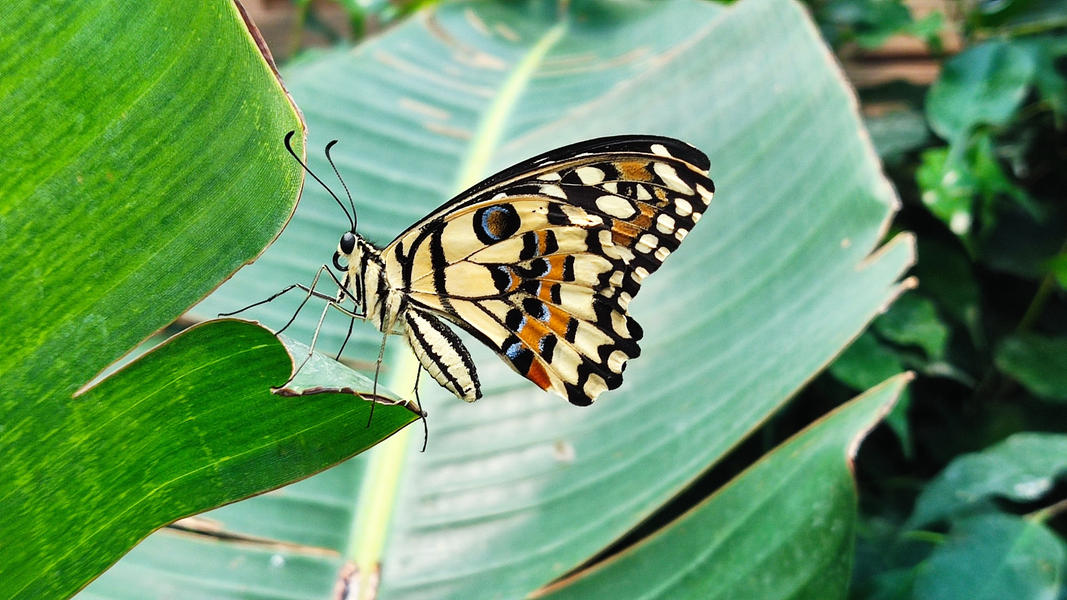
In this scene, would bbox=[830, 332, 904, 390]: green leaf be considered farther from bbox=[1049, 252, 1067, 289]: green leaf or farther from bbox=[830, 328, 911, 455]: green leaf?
bbox=[1049, 252, 1067, 289]: green leaf

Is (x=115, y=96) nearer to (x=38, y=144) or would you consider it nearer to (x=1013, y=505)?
(x=38, y=144)

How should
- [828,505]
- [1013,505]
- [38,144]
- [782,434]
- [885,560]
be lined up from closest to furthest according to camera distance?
[38,144]
[828,505]
[885,560]
[1013,505]
[782,434]

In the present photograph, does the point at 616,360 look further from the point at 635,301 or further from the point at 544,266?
the point at 635,301

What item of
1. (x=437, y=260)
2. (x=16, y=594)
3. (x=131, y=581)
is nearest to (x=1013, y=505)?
(x=437, y=260)

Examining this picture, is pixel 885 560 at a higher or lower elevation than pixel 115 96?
lower

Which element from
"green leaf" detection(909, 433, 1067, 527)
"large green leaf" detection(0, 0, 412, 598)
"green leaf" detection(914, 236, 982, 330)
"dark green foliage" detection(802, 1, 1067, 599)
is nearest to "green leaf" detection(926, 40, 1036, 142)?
"dark green foliage" detection(802, 1, 1067, 599)

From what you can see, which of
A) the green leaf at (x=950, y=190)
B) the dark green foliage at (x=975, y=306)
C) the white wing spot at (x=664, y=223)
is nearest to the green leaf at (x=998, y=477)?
the dark green foliage at (x=975, y=306)
